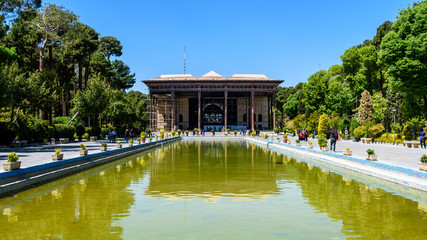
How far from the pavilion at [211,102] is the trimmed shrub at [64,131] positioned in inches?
1334

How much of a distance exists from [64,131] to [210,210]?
28103 mm

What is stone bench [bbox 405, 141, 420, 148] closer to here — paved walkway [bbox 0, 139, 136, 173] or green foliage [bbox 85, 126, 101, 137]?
paved walkway [bbox 0, 139, 136, 173]

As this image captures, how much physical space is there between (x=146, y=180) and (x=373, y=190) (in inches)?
293

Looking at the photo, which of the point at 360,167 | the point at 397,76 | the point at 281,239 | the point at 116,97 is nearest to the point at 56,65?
the point at 116,97

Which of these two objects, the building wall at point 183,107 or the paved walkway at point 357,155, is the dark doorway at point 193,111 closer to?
the building wall at point 183,107

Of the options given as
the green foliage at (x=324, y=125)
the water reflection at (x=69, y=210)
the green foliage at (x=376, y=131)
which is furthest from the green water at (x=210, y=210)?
the green foliage at (x=324, y=125)

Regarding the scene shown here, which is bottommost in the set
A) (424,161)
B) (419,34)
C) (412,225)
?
(412,225)

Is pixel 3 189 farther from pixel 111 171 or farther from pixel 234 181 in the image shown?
pixel 234 181

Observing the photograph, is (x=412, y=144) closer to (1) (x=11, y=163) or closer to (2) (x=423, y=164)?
(2) (x=423, y=164)

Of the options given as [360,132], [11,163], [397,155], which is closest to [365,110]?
[360,132]

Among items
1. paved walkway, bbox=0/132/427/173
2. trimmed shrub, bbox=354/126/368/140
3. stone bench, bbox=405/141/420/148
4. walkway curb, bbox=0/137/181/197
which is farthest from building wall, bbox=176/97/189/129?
walkway curb, bbox=0/137/181/197

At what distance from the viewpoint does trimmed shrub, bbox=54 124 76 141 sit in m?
31.9

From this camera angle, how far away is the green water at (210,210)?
651 cm

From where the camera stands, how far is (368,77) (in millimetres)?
48875
